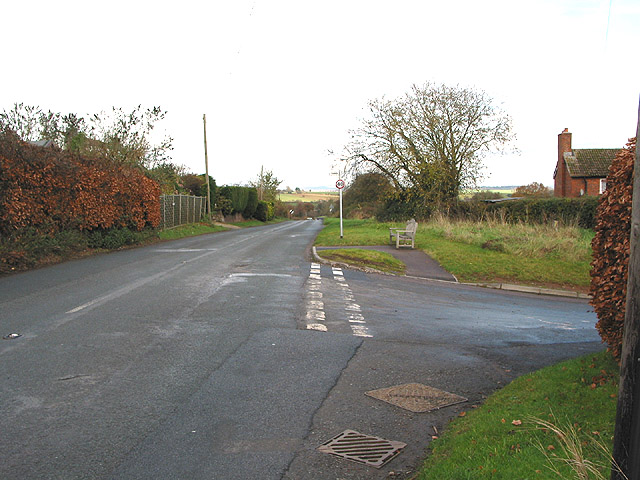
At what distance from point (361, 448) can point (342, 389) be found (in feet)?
4.66

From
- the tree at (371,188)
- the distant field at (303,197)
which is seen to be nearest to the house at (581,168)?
the tree at (371,188)

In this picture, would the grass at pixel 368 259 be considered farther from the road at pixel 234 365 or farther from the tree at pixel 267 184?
the tree at pixel 267 184

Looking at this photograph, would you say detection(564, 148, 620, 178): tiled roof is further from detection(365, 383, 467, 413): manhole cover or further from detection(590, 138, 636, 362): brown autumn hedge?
detection(365, 383, 467, 413): manhole cover

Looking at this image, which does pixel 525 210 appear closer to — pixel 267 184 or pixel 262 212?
pixel 262 212

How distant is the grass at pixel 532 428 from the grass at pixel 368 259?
37.3 feet

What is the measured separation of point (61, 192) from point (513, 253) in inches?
611

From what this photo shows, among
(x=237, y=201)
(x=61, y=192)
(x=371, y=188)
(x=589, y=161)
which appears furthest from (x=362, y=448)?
(x=237, y=201)

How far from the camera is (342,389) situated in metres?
5.88

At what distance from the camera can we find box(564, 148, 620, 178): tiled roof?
46219mm

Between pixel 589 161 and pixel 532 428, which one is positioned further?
pixel 589 161

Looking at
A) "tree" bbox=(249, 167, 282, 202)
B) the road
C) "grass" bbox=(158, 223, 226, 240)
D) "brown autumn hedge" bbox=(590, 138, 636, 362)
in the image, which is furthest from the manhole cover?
"tree" bbox=(249, 167, 282, 202)

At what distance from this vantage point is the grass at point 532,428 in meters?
3.64

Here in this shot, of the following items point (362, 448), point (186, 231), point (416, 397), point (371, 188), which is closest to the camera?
point (362, 448)

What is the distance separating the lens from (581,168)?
47.1 m
